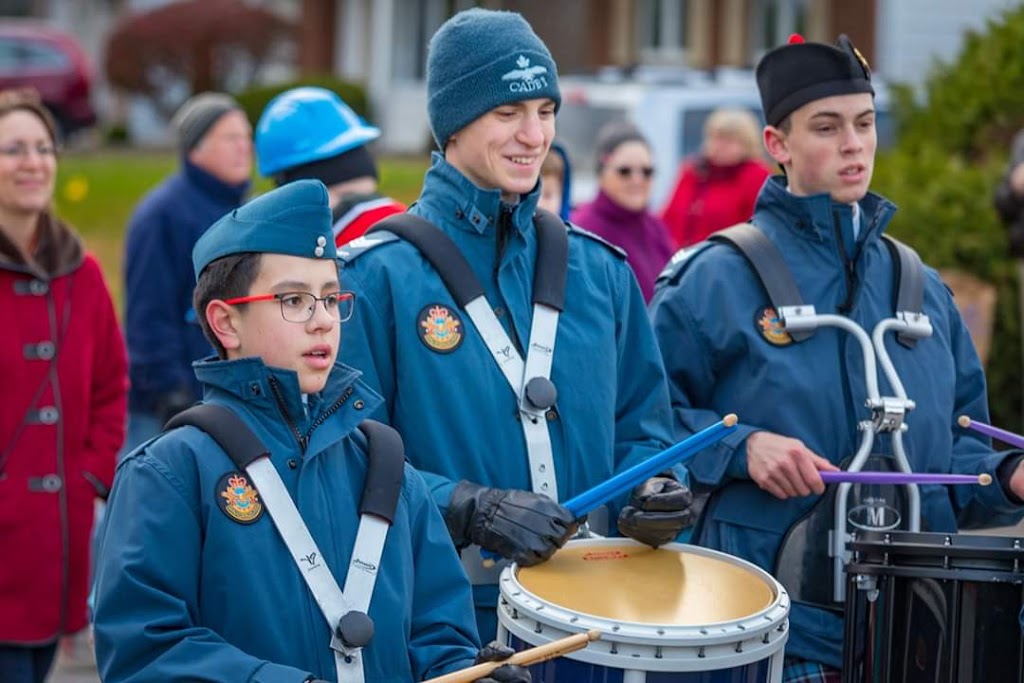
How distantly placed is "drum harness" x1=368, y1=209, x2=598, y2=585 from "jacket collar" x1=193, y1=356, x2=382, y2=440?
1.91ft

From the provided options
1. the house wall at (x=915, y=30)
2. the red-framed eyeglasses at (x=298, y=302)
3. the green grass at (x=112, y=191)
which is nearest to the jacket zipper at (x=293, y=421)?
the red-framed eyeglasses at (x=298, y=302)

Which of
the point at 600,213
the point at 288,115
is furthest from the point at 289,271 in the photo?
the point at 600,213

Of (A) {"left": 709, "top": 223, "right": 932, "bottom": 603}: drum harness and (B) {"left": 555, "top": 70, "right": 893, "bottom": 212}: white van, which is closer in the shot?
(A) {"left": 709, "top": 223, "right": 932, "bottom": 603}: drum harness

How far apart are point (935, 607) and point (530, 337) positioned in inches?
44.7

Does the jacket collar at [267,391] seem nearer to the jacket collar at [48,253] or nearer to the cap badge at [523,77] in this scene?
the cap badge at [523,77]

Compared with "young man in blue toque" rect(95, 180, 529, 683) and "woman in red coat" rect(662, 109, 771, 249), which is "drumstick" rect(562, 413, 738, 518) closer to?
"young man in blue toque" rect(95, 180, 529, 683)

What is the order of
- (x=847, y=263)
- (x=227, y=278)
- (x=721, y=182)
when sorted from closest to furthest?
(x=227, y=278)
(x=847, y=263)
(x=721, y=182)

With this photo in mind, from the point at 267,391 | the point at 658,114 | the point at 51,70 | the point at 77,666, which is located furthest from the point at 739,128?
the point at 51,70

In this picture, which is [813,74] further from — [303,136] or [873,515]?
[303,136]

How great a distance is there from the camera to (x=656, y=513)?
3727mm

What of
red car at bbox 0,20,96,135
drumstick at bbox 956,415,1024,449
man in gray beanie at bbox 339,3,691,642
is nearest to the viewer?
man in gray beanie at bbox 339,3,691,642

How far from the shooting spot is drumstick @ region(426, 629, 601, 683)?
9.98ft

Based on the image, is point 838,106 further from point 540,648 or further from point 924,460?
point 540,648

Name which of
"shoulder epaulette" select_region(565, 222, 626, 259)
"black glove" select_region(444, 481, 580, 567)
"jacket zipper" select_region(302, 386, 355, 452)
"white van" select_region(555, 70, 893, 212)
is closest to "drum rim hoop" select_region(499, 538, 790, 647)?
"black glove" select_region(444, 481, 580, 567)
